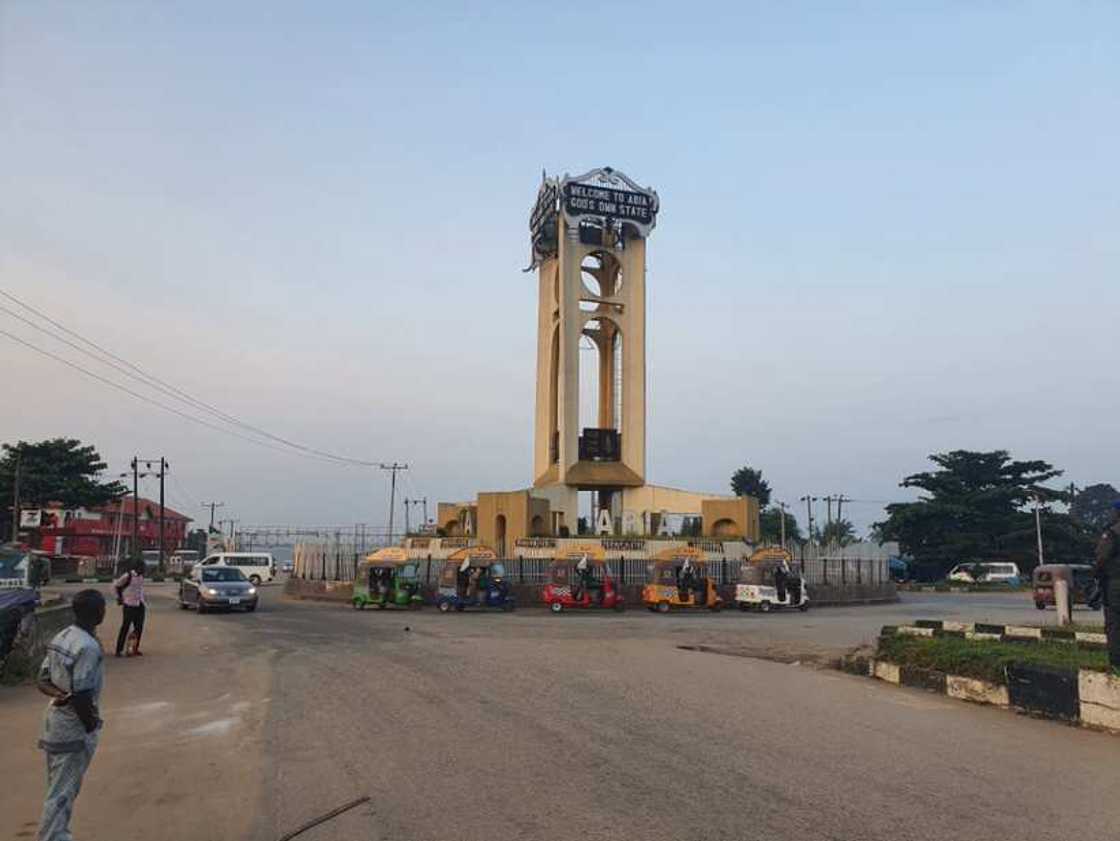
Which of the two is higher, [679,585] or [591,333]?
[591,333]

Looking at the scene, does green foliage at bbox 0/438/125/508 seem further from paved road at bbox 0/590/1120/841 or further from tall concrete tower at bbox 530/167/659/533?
paved road at bbox 0/590/1120/841

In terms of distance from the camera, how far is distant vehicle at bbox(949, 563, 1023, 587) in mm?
56719

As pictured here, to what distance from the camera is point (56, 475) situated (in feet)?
207

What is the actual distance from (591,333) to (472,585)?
2512 cm

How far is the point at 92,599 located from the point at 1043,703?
9.21 metres

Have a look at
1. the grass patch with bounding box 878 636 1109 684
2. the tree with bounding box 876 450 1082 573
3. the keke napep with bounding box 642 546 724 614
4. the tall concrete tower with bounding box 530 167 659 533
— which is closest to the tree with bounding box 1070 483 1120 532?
the tree with bounding box 876 450 1082 573

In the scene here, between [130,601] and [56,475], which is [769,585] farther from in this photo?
[56,475]

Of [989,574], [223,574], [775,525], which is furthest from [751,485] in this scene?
[223,574]

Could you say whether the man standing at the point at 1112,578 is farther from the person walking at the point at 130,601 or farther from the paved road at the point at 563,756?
the person walking at the point at 130,601

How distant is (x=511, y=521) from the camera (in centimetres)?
4188

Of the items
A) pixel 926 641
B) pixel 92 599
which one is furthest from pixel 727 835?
pixel 926 641

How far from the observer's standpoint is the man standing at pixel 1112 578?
9.08 meters

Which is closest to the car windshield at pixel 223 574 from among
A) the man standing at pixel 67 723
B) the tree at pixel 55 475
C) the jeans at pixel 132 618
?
the jeans at pixel 132 618

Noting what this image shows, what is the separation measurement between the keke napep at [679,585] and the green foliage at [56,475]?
161ft
